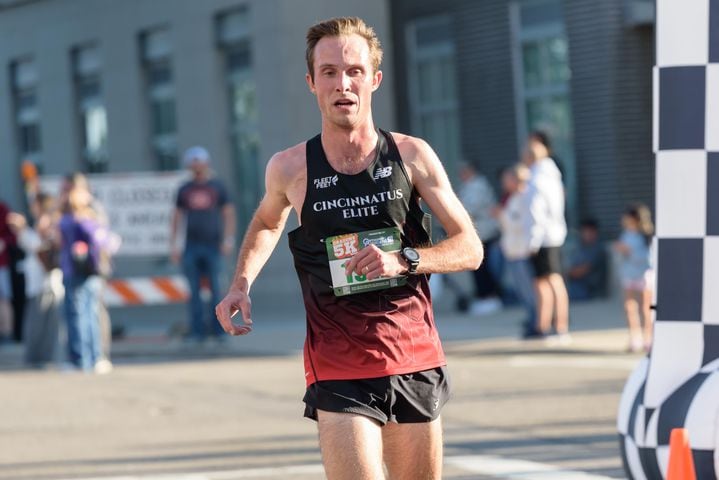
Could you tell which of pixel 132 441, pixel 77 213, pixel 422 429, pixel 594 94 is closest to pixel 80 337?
pixel 77 213

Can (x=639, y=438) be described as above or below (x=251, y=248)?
below

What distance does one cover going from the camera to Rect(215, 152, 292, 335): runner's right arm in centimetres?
524

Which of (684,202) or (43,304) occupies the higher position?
(684,202)

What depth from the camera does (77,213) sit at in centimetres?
1567

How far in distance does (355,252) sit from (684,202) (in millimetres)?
1905

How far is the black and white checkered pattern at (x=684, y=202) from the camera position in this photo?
6504 mm

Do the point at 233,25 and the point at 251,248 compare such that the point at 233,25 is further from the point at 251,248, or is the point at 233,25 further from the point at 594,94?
the point at 251,248

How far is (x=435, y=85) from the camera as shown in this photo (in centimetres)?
2403

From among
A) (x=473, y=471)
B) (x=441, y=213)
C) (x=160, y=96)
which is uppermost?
(x=441, y=213)

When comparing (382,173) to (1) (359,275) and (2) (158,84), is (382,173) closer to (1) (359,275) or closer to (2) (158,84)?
(1) (359,275)

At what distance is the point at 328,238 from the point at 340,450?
0.65m

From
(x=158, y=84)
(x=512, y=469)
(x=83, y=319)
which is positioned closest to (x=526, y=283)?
(x=83, y=319)

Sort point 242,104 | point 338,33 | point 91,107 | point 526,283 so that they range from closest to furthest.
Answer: point 338,33 < point 526,283 < point 242,104 < point 91,107

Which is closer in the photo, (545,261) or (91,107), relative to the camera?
(545,261)
